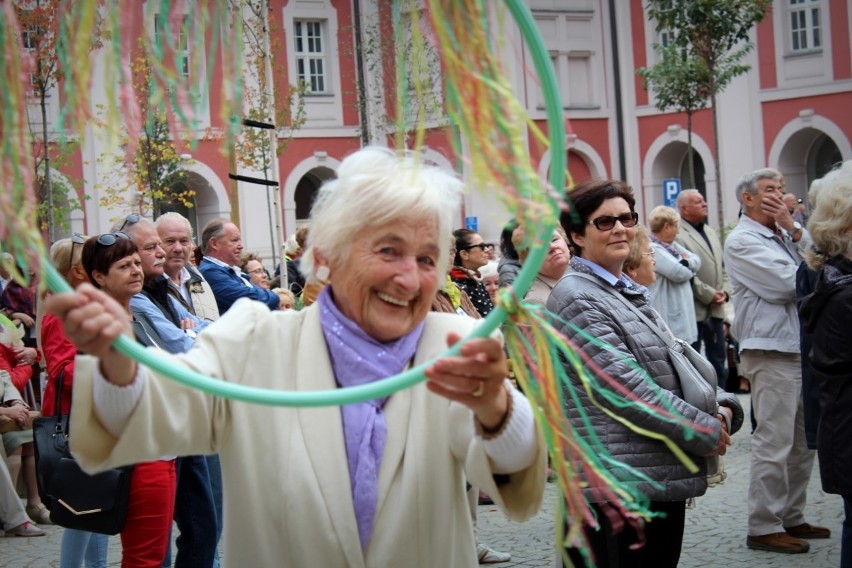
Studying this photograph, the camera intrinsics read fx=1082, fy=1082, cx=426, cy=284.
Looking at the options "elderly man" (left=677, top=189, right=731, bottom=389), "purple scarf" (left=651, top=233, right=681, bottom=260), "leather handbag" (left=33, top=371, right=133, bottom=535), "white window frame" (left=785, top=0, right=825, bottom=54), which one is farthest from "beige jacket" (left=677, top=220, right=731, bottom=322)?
"white window frame" (left=785, top=0, right=825, bottom=54)

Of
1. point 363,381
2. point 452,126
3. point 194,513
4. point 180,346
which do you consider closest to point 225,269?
point 180,346

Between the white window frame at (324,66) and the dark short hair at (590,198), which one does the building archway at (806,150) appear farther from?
the dark short hair at (590,198)

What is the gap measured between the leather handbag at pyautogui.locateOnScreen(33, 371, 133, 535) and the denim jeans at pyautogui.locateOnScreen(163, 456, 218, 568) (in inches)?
25.8

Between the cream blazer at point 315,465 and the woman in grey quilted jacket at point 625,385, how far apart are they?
1405 millimetres

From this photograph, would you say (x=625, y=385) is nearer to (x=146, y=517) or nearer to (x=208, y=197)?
(x=146, y=517)

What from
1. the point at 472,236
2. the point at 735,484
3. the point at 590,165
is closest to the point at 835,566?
the point at 735,484

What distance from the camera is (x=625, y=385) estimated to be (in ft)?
12.7

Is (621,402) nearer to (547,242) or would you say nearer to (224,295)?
(547,242)

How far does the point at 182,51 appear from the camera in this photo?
94.4 inches

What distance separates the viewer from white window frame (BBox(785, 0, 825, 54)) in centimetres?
2838

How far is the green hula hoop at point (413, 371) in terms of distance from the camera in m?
1.98

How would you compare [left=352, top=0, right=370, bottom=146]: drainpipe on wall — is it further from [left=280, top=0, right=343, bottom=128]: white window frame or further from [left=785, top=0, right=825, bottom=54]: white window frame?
[left=785, top=0, right=825, bottom=54]: white window frame

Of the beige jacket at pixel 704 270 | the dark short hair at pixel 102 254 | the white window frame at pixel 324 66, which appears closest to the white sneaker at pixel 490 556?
the dark short hair at pixel 102 254

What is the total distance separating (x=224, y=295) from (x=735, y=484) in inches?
148
